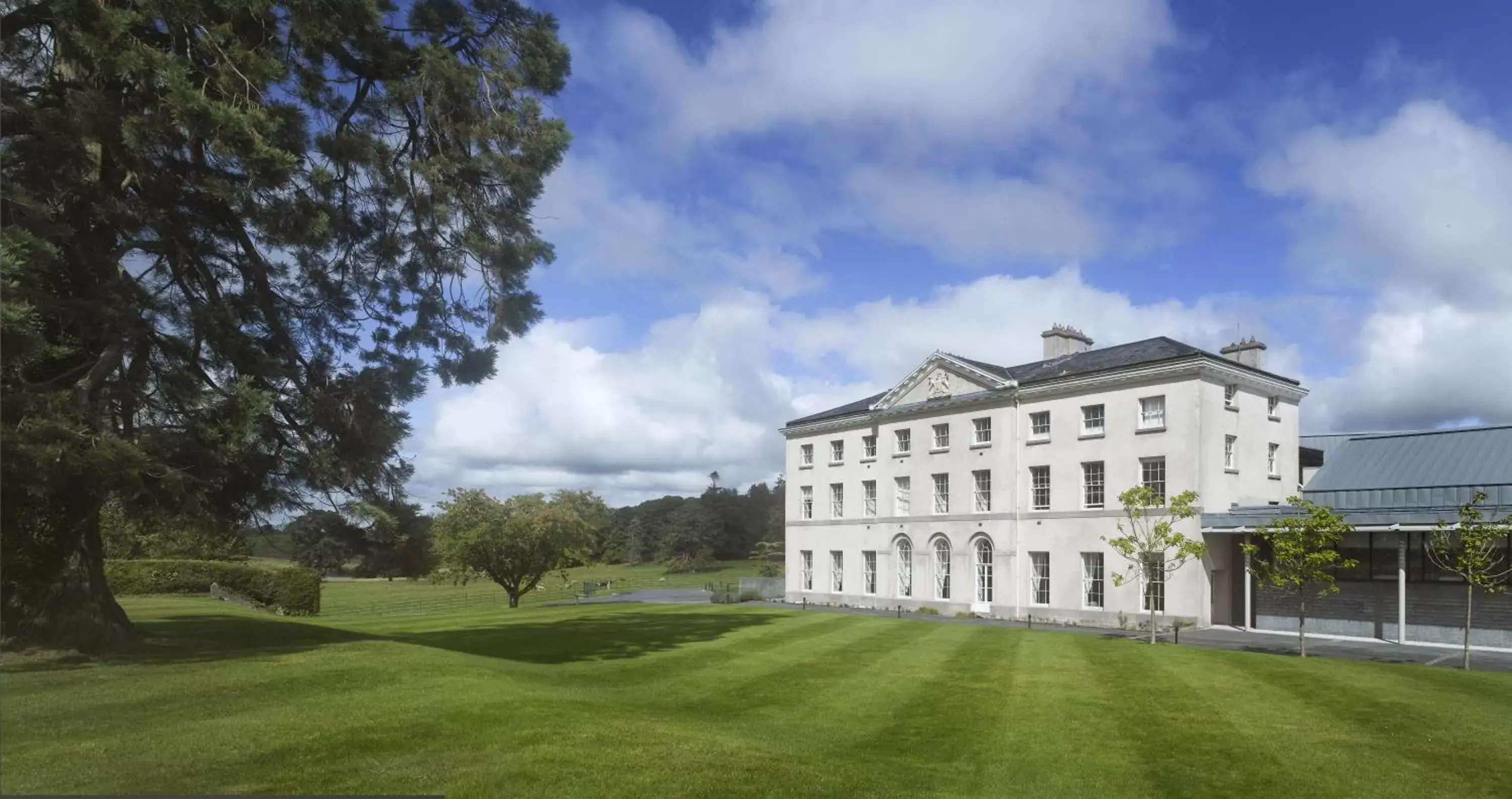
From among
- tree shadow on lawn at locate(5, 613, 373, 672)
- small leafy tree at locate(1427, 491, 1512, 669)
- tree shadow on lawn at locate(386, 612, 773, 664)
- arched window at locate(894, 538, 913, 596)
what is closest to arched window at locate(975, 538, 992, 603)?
arched window at locate(894, 538, 913, 596)

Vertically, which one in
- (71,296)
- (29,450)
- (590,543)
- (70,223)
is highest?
(70,223)

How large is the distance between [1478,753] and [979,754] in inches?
267

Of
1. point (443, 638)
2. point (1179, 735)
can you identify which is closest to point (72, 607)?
point (443, 638)

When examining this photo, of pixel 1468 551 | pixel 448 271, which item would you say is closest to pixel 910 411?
pixel 1468 551

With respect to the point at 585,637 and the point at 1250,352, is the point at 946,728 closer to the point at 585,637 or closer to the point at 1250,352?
the point at 585,637

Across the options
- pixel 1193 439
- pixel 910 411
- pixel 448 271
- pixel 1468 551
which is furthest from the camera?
pixel 910 411

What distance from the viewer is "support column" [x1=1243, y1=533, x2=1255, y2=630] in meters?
32.4

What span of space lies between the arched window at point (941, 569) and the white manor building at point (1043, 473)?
70 mm

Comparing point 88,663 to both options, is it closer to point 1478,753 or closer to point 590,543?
point 1478,753

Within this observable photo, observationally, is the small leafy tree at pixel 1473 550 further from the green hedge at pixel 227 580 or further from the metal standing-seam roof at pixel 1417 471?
the green hedge at pixel 227 580

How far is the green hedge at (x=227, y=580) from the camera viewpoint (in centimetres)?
4241

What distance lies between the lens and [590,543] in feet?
178

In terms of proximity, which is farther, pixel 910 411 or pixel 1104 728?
pixel 910 411

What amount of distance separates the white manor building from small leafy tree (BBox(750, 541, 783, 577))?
31.9 metres
